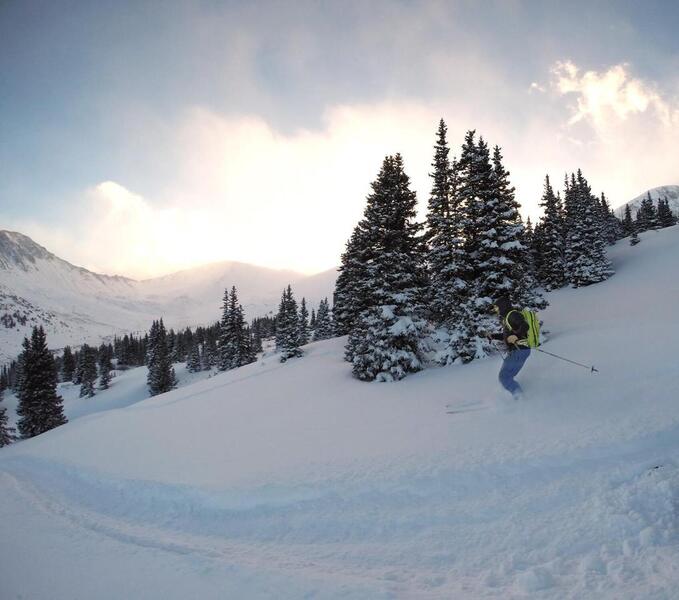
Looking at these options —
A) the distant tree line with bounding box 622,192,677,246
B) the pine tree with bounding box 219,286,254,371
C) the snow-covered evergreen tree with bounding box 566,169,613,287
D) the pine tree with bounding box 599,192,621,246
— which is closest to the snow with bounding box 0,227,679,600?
the snow-covered evergreen tree with bounding box 566,169,613,287

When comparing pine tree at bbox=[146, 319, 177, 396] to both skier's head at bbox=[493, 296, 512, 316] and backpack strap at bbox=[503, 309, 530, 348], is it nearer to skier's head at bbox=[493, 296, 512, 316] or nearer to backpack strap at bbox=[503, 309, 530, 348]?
skier's head at bbox=[493, 296, 512, 316]

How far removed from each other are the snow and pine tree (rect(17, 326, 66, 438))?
28.9 metres

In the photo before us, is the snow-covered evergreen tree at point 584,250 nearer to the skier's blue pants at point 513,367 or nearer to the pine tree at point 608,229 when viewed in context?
the pine tree at point 608,229

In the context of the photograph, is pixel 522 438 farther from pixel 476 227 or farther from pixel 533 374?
pixel 476 227

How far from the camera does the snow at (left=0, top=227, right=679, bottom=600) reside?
3959mm

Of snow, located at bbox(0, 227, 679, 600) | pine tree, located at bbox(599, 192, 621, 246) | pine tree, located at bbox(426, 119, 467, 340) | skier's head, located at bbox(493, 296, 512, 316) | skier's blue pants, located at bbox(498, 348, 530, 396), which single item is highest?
pine tree, located at bbox(599, 192, 621, 246)

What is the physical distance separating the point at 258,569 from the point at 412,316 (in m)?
12.3

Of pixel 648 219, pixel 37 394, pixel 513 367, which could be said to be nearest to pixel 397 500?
pixel 513 367

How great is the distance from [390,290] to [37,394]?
37.2 m

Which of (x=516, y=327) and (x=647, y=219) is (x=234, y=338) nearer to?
(x=516, y=327)

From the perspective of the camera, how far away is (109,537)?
5969mm

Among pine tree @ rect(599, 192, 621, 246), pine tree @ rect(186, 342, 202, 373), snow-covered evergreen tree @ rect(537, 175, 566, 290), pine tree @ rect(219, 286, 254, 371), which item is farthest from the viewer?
pine tree @ rect(186, 342, 202, 373)

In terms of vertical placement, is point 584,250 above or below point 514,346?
above

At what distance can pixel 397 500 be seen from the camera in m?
5.61
